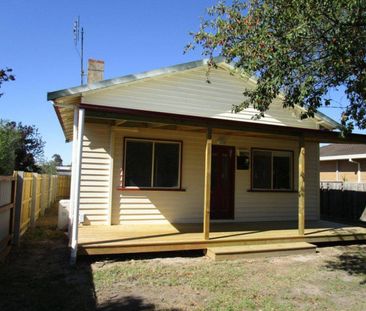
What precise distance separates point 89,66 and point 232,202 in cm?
567

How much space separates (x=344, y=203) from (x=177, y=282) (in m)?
11.5

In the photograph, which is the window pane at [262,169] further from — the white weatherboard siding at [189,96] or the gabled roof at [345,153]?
the gabled roof at [345,153]

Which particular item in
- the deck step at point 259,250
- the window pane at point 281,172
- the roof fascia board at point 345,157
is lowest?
the deck step at point 259,250

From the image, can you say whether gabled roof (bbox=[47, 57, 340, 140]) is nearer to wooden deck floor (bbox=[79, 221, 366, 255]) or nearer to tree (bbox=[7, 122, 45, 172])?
wooden deck floor (bbox=[79, 221, 366, 255])

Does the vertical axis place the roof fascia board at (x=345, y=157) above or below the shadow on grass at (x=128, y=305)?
above

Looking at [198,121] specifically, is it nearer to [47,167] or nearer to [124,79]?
[124,79]

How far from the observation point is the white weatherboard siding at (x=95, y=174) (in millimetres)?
9875

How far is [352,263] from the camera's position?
339 inches

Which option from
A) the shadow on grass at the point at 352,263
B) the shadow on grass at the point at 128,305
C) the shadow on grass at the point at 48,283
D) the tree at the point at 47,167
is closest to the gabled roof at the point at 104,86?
the shadow on grass at the point at 48,283

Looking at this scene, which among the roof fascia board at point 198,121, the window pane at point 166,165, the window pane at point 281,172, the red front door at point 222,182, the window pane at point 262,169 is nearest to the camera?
the roof fascia board at point 198,121

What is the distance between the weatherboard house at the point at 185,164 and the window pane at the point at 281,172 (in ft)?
0.11

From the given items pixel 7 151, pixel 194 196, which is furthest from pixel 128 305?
pixel 7 151

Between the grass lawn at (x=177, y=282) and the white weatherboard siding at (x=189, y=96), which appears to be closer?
the grass lawn at (x=177, y=282)

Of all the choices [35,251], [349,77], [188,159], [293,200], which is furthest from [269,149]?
[35,251]
